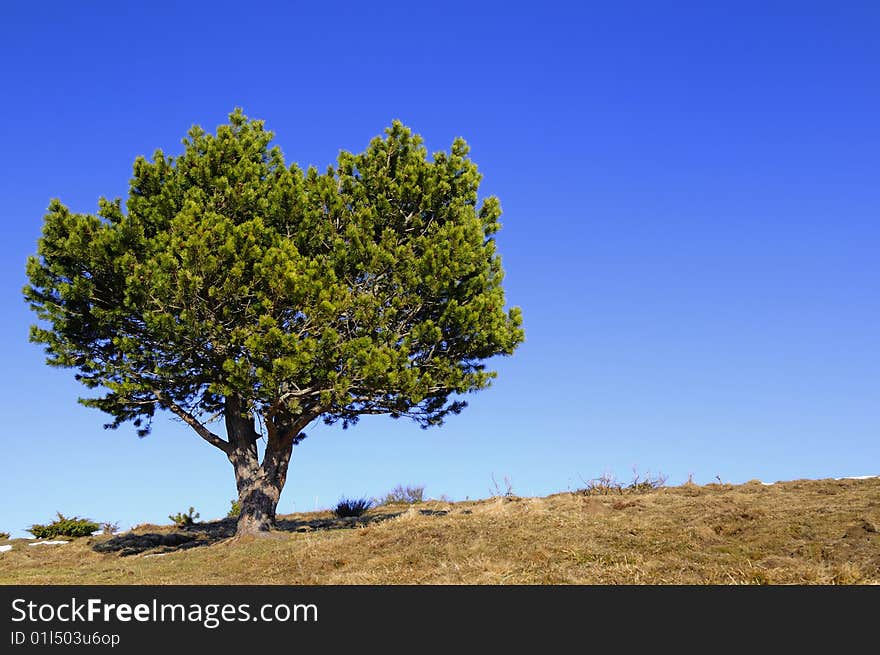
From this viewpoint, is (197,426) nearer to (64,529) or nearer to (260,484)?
(260,484)

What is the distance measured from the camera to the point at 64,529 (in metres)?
30.5

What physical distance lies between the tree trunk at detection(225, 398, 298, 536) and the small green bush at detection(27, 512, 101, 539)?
9948 millimetres

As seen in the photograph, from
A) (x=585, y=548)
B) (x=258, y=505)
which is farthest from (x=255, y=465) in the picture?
(x=585, y=548)

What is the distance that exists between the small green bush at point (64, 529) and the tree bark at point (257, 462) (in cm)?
997

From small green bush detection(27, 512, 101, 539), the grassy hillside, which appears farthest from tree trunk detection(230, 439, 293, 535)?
small green bush detection(27, 512, 101, 539)

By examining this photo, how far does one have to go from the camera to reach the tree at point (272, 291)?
21453mm

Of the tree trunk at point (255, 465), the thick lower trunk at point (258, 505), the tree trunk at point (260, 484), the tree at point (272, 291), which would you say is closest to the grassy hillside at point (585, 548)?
the thick lower trunk at point (258, 505)

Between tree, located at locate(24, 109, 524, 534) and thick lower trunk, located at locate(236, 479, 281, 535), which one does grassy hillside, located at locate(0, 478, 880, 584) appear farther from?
tree, located at locate(24, 109, 524, 534)

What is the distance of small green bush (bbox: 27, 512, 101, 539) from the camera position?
99.4 ft

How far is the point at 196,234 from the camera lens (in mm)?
21125

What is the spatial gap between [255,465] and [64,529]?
10.9 m
